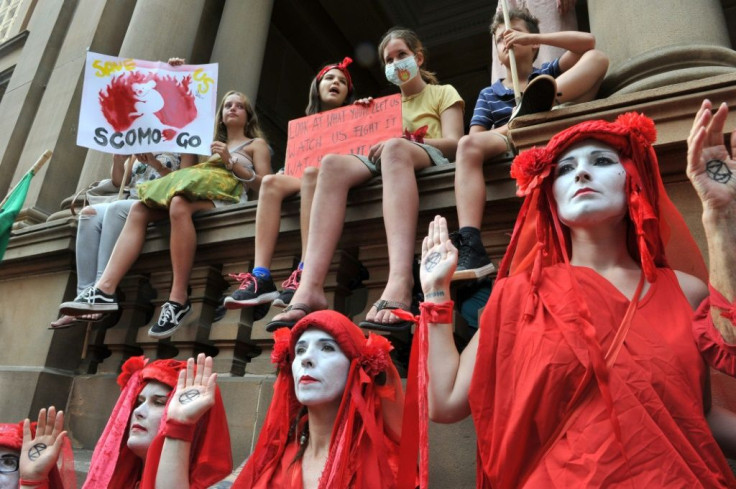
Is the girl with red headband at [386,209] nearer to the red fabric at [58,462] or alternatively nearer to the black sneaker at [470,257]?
the black sneaker at [470,257]

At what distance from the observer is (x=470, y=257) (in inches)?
111

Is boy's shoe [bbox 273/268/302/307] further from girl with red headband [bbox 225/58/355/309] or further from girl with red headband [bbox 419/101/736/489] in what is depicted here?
girl with red headband [bbox 419/101/736/489]

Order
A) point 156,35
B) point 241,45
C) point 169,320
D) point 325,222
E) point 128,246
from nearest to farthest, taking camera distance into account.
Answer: point 325,222, point 169,320, point 128,246, point 156,35, point 241,45

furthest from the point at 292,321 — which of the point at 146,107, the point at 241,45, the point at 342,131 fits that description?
the point at 241,45

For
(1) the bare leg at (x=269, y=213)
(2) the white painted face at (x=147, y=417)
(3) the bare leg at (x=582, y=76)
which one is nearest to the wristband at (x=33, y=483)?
(2) the white painted face at (x=147, y=417)

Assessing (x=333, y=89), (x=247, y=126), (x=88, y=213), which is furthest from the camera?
(x=247, y=126)

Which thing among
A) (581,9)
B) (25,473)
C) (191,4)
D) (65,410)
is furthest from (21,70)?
(581,9)

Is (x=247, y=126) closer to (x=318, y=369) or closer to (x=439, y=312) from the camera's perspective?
(x=318, y=369)

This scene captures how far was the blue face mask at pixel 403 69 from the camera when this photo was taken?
13.8 ft

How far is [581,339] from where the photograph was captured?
1906 millimetres

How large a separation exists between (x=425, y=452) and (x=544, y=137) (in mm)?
1726

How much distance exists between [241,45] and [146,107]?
11.0ft

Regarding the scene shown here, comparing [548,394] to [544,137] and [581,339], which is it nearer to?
[581,339]

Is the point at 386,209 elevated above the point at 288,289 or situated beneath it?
elevated above
